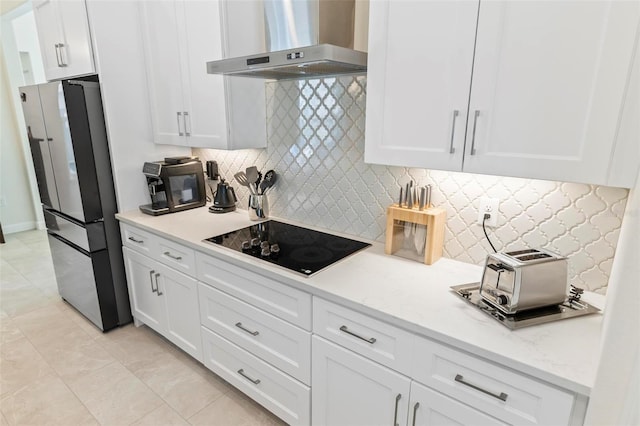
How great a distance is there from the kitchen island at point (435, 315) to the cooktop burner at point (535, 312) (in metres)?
0.02

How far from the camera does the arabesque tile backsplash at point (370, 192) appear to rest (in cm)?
139

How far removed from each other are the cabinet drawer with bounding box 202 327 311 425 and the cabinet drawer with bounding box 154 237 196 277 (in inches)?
14.4

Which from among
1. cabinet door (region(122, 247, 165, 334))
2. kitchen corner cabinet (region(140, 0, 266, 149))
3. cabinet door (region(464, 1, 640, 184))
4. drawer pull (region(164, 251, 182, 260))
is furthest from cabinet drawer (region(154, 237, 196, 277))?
cabinet door (region(464, 1, 640, 184))

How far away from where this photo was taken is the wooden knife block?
5.32ft

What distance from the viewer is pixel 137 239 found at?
2.40m

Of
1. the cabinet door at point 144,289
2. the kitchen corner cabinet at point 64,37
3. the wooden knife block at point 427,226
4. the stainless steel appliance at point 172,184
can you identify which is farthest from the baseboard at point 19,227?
the wooden knife block at point 427,226

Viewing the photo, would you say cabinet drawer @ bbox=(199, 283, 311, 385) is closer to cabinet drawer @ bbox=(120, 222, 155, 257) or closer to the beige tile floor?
the beige tile floor

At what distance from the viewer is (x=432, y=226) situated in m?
1.61

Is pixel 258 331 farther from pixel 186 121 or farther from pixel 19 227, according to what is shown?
pixel 19 227

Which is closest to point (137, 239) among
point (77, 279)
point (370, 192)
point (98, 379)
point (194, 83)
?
point (77, 279)

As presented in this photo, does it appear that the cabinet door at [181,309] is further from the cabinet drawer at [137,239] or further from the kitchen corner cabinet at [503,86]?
the kitchen corner cabinet at [503,86]

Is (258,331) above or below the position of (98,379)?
above

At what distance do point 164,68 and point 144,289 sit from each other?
146cm

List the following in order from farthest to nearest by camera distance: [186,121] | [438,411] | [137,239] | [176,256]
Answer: [137,239], [186,121], [176,256], [438,411]
